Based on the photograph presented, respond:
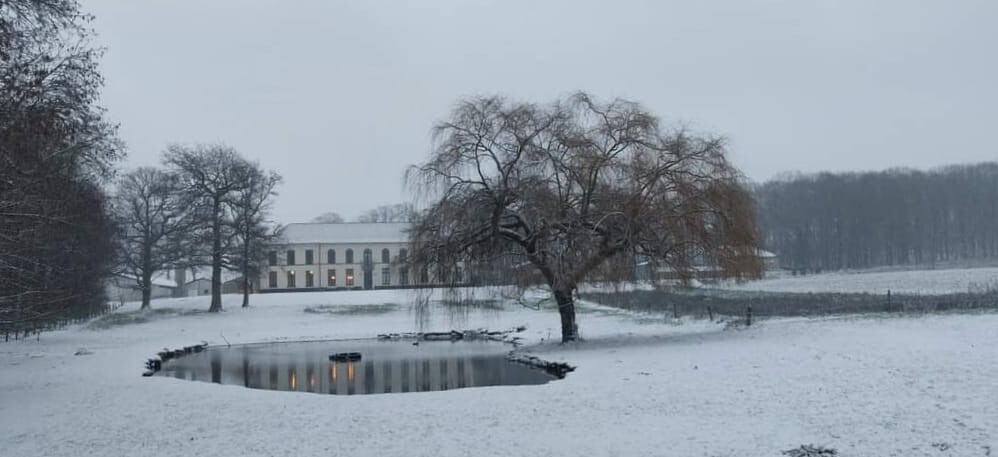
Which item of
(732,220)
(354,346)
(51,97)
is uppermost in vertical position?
→ (51,97)

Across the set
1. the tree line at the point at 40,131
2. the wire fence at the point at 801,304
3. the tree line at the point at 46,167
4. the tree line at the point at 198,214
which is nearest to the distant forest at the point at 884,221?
the wire fence at the point at 801,304

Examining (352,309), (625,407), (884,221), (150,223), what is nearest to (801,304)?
(625,407)

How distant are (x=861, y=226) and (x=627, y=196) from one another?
79230 mm

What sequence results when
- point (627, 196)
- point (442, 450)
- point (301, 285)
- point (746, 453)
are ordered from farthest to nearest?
point (301, 285)
point (627, 196)
point (442, 450)
point (746, 453)

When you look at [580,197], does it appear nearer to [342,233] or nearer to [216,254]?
[216,254]

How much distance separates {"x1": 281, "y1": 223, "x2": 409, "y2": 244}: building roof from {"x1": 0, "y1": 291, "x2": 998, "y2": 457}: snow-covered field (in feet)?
215

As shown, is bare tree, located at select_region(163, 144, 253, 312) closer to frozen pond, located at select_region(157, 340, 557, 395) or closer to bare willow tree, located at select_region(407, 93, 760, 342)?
frozen pond, located at select_region(157, 340, 557, 395)

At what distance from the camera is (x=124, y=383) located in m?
19.8

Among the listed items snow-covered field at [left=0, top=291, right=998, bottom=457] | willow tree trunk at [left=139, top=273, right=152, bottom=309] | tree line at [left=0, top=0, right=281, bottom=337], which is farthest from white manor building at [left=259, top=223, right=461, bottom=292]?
snow-covered field at [left=0, top=291, right=998, bottom=457]

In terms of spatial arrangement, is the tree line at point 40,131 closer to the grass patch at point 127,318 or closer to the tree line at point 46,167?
the tree line at point 46,167

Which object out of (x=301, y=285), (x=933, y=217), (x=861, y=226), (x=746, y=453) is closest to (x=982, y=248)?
(x=933, y=217)

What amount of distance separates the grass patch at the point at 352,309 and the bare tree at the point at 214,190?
19.8ft

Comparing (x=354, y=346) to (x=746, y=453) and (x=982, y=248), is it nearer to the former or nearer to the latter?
(x=746, y=453)

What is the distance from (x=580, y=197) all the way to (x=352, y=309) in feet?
96.3
